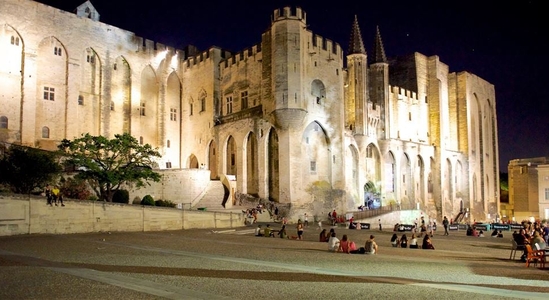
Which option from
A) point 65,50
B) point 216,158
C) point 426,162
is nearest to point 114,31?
point 65,50

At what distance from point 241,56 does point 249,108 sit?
5.20m

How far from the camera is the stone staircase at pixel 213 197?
114ft

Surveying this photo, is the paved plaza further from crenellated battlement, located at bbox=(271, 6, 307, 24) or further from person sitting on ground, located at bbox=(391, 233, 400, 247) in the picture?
crenellated battlement, located at bbox=(271, 6, 307, 24)

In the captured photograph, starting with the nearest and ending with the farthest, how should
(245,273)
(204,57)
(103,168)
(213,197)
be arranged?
(245,273) → (103,168) → (213,197) → (204,57)

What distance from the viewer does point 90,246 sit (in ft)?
53.8

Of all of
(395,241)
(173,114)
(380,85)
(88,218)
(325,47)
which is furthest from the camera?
(380,85)

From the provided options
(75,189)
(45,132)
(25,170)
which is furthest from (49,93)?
(25,170)

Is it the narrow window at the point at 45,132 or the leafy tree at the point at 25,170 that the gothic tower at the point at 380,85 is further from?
the leafy tree at the point at 25,170

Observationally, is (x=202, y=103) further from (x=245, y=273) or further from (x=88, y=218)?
(x=245, y=273)

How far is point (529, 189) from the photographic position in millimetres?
58969

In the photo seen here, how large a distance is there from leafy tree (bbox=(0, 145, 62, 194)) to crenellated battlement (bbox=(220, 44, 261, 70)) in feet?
68.2

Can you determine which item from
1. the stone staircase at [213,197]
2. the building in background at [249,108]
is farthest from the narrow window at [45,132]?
the stone staircase at [213,197]

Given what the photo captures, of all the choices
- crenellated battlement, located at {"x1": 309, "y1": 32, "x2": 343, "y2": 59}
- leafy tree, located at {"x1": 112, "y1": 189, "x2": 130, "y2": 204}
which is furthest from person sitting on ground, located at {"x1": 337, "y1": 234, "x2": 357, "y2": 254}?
crenellated battlement, located at {"x1": 309, "y1": 32, "x2": 343, "y2": 59}

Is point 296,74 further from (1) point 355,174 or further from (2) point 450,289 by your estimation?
→ (2) point 450,289
